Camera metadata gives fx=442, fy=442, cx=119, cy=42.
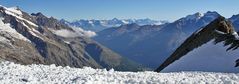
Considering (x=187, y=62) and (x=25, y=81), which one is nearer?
(x=25, y=81)

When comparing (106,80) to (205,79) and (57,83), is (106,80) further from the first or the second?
(205,79)

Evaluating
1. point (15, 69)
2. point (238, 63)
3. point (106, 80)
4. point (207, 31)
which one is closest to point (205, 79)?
point (106, 80)

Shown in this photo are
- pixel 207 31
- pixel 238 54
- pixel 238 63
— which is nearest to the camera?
pixel 238 63

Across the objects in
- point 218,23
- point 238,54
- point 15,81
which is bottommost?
point 15,81

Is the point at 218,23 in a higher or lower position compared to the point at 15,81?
higher

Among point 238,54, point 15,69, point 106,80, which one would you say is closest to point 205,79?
point 106,80

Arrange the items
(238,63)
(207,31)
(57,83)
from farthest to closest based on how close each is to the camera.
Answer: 1. (207,31)
2. (238,63)
3. (57,83)

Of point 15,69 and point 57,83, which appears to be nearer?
point 57,83

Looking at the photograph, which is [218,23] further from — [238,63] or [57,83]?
[57,83]

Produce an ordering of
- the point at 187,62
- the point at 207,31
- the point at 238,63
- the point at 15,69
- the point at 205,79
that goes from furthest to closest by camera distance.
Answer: the point at 207,31 < the point at 187,62 < the point at 238,63 < the point at 15,69 < the point at 205,79
